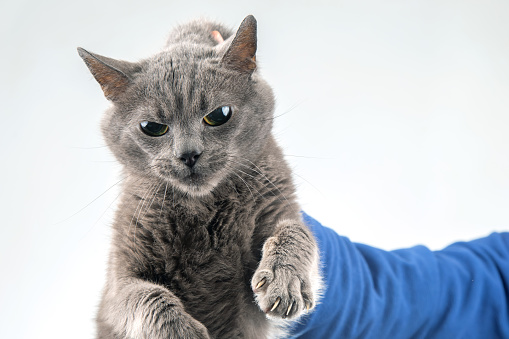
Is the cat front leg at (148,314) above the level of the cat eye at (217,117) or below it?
below

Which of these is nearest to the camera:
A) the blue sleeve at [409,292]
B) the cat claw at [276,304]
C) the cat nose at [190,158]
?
the cat claw at [276,304]

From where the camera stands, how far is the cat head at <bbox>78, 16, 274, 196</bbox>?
101 cm

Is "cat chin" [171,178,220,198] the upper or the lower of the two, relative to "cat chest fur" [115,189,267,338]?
upper

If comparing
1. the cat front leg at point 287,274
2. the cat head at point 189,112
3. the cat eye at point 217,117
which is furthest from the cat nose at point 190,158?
the cat front leg at point 287,274

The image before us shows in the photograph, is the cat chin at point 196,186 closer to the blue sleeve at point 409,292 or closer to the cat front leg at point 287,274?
the cat front leg at point 287,274

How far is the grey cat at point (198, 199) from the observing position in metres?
0.99

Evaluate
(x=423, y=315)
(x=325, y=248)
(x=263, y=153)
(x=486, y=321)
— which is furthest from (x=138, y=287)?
(x=486, y=321)

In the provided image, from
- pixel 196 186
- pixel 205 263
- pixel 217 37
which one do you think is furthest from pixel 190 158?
pixel 217 37

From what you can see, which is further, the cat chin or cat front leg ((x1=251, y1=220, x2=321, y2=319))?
the cat chin

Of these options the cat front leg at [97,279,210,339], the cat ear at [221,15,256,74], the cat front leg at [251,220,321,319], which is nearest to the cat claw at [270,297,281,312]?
the cat front leg at [251,220,321,319]

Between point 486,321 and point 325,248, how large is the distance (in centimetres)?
72

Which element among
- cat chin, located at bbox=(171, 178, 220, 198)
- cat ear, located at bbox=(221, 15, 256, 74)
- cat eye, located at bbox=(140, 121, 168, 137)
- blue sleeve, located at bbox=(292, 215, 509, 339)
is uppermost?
cat ear, located at bbox=(221, 15, 256, 74)

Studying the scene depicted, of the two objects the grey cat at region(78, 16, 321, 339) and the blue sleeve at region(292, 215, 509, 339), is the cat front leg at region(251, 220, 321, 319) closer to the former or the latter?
the grey cat at region(78, 16, 321, 339)

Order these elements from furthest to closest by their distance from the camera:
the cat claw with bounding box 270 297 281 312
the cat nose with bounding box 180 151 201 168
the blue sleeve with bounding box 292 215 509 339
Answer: the blue sleeve with bounding box 292 215 509 339 < the cat nose with bounding box 180 151 201 168 < the cat claw with bounding box 270 297 281 312
